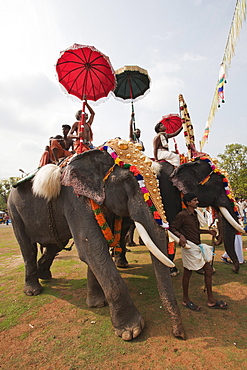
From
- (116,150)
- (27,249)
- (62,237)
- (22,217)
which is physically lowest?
(27,249)

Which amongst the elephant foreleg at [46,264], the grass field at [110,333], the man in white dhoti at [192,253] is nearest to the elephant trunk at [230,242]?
the grass field at [110,333]

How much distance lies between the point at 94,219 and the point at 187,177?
277 centimetres

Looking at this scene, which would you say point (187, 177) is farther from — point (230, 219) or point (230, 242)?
point (230, 242)

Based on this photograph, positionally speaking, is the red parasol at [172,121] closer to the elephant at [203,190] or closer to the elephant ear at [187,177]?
the elephant at [203,190]

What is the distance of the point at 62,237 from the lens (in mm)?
4391

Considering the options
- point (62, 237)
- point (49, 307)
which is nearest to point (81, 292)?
point (49, 307)

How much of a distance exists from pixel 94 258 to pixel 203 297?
7.09 ft

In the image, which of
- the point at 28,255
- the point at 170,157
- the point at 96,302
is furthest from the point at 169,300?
the point at 170,157

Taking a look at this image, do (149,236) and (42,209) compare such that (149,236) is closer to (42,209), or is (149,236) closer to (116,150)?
(116,150)

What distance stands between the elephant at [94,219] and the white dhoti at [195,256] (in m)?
0.71

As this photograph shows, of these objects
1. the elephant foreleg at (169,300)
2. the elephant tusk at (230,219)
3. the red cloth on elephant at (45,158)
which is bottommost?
the elephant foreleg at (169,300)

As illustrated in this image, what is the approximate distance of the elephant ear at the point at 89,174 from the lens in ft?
11.5

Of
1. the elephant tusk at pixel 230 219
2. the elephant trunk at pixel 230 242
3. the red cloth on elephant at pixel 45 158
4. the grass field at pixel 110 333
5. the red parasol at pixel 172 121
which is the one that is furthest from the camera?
the red parasol at pixel 172 121

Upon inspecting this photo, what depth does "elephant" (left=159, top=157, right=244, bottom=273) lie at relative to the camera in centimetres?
528
